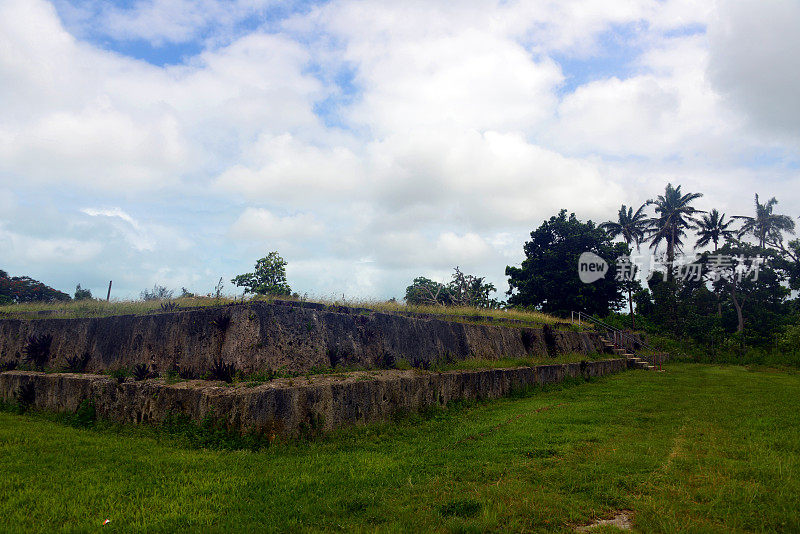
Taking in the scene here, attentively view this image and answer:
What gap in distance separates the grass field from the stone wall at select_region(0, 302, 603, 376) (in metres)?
2.07

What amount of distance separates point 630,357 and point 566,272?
1258cm

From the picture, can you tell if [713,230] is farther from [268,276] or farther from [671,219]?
[268,276]

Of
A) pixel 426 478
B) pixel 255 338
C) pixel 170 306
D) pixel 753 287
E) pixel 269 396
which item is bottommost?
pixel 426 478

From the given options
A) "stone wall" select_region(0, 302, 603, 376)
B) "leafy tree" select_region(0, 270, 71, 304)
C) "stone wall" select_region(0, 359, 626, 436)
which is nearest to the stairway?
"stone wall" select_region(0, 302, 603, 376)

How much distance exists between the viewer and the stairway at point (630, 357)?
76.7ft

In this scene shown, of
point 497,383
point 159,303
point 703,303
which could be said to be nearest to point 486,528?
point 497,383

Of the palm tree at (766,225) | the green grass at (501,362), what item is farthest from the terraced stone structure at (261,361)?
the palm tree at (766,225)

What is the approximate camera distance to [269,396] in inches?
296

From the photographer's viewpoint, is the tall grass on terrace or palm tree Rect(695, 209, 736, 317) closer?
the tall grass on terrace

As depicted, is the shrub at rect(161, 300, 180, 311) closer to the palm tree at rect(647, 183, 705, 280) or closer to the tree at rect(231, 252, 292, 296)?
the tree at rect(231, 252, 292, 296)

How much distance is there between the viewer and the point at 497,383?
12914 millimetres

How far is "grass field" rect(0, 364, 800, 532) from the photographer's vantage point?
459 cm

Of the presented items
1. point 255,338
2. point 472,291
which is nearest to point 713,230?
point 472,291

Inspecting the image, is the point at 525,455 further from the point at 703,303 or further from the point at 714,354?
the point at 703,303
